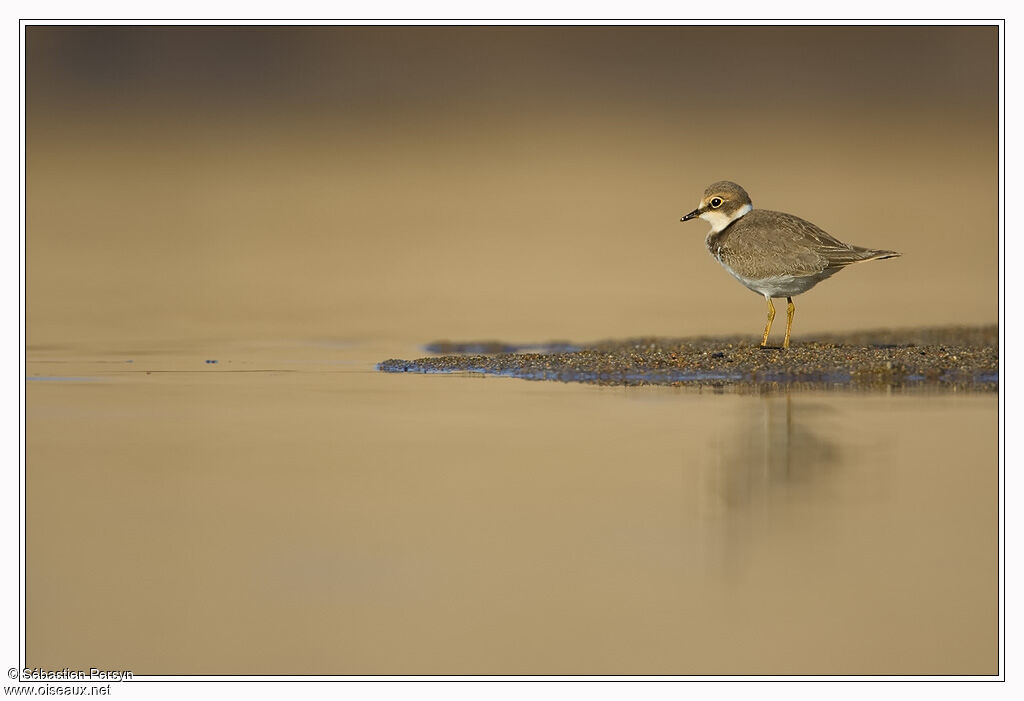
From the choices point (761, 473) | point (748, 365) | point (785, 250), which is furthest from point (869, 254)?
point (761, 473)

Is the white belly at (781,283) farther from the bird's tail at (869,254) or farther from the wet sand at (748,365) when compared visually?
the wet sand at (748,365)

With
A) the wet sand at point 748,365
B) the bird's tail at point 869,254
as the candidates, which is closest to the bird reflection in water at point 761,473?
the wet sand at point 748,365

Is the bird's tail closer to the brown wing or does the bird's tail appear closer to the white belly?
the brown wing

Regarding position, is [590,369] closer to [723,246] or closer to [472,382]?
[472,382]

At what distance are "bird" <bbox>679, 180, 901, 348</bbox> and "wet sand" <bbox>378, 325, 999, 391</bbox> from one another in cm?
51

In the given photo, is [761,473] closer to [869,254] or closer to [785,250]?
[785,250]

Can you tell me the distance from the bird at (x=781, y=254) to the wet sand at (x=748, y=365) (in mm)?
506

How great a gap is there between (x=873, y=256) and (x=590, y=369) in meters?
2.62

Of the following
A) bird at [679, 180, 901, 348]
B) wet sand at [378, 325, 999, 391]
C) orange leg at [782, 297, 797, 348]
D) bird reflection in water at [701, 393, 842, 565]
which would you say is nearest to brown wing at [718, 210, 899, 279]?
bird at [679, 180, 901, 348]

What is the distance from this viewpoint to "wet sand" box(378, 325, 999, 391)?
10500 millimetres

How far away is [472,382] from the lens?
10617 millimetres

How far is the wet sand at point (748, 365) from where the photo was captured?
413 inches

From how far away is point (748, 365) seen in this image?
35.7ft

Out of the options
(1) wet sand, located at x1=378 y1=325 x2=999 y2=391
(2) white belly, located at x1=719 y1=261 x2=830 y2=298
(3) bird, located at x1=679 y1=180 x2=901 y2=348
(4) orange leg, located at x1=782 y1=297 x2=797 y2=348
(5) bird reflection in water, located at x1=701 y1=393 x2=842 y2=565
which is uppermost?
(3) bird, located at x1=679 y1=180 x2=901 y2=348
